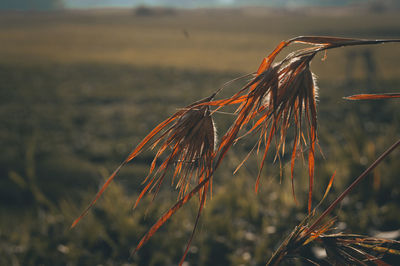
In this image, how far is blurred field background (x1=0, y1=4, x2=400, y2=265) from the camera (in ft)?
8.51

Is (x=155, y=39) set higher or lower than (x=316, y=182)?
higher

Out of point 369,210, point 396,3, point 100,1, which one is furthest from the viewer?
point 100,1

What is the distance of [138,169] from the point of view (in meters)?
5.30

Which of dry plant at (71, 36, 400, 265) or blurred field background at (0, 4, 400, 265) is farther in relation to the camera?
blurred field background at (0, 4, 400, 265)

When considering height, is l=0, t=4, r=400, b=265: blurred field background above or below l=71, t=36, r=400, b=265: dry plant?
→ below

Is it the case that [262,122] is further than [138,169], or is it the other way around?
[138,169]

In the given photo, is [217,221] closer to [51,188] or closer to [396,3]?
[51,188]

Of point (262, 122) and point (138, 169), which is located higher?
point (262, 122)

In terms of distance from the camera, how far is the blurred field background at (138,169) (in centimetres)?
259

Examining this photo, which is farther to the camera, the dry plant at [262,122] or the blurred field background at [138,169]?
the blurred field background at [138,169]

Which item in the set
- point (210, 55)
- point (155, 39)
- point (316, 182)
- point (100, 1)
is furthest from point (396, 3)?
point (100, 1)

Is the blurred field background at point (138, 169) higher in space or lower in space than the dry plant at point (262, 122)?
lower

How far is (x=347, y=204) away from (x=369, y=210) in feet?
0.74

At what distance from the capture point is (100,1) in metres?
177
